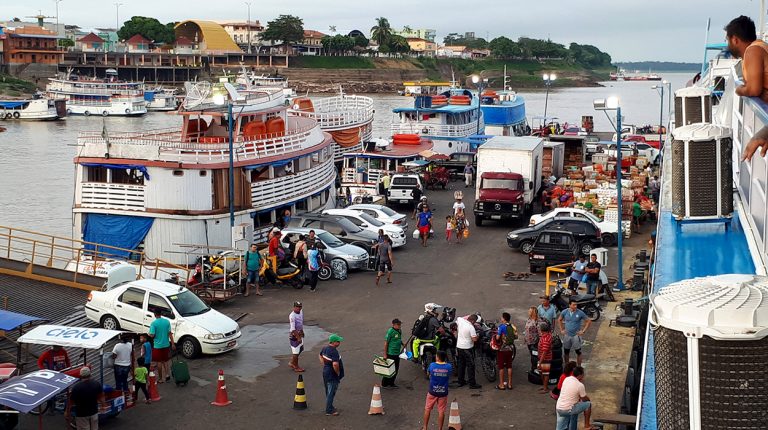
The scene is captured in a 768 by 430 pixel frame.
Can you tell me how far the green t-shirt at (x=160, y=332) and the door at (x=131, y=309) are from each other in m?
2.17

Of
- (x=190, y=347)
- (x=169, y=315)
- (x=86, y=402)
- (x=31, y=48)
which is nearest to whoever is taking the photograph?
(x=86, y=402)

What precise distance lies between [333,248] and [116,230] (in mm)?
6438

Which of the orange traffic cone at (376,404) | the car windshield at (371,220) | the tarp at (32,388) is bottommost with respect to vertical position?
the orange traffic cone at (376,404)

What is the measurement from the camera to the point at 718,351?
4.60 meters

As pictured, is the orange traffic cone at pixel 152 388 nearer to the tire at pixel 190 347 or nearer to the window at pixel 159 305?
the tire at pixel 190 347

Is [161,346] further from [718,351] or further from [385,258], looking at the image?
[718,351]

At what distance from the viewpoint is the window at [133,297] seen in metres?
18.5

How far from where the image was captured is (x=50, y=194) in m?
51.0

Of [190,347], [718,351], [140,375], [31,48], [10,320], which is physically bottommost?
[190,347]

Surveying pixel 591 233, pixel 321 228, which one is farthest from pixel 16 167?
pixel 591 233

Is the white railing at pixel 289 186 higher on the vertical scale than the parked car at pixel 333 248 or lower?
higher

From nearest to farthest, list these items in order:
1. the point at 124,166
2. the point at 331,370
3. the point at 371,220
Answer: the point at 331,370
the point at 124,166
the point at 371,220

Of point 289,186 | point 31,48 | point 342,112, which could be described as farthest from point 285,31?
point 289,186

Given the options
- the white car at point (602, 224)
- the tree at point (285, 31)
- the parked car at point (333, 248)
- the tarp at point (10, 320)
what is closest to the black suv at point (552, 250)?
the white car at point (602, 224)
